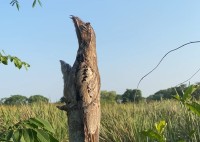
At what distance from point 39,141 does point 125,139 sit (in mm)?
4510

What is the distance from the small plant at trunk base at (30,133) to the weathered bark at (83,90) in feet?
0.41

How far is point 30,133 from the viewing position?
2.14 meters

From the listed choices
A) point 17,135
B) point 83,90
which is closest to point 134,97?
point 83,90

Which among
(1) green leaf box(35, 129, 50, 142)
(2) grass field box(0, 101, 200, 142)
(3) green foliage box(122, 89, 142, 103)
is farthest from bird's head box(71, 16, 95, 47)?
(2) grass field box(0, 101, 200, 142)

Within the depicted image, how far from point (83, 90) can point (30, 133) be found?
0.32 metres

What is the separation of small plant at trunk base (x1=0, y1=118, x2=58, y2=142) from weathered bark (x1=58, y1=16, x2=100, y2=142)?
126 mm

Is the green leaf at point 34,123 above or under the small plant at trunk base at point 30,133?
above

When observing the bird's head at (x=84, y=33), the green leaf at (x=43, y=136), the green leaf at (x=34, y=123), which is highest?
the bird's head at (x=84, y=33)

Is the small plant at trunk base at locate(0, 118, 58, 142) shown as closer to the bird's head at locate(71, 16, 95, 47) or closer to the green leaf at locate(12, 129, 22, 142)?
the green leaf at locate(12, 129, 22, 142)

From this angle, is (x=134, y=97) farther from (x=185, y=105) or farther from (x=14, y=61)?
(x=14, y=61)

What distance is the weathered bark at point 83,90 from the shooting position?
2109 mm

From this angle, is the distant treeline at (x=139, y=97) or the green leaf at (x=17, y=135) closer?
the green leaf at (x=17, y=135)

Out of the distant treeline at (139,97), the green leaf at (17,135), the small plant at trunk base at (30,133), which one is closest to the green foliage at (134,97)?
the distant treeline at (139,97)

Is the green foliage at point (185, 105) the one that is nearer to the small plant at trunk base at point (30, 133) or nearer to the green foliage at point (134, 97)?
the green foliage at point (134, 97)
